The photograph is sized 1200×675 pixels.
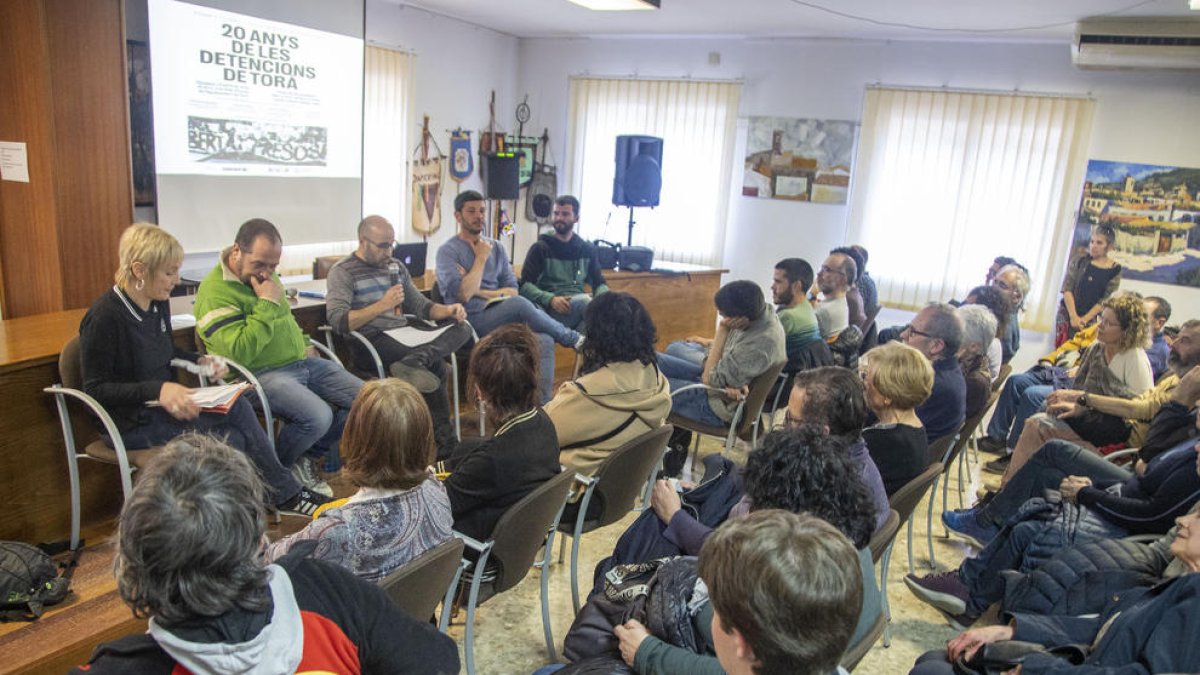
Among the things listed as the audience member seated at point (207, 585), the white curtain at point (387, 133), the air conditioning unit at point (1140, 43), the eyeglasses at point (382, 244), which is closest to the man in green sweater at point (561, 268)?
the eyeglasses at point (382, 244)

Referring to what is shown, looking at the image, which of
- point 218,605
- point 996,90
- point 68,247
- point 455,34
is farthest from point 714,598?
point 455,34

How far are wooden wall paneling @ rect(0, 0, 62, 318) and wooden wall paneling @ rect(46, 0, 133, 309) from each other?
1.9 inches

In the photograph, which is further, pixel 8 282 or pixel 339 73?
pixel 339 73

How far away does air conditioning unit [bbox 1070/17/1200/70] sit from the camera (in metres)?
4.85

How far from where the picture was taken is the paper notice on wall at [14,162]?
143 inches

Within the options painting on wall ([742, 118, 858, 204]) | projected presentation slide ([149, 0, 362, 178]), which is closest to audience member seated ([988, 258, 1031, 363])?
painting on wall ([742, 118, 858, 204])

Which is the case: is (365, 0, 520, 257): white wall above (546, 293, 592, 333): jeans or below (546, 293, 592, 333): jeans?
above

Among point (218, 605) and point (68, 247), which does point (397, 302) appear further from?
point (218, 605)

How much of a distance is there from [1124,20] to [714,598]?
5521 mm

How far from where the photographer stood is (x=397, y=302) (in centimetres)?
388

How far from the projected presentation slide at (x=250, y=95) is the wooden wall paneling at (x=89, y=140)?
0.79 m

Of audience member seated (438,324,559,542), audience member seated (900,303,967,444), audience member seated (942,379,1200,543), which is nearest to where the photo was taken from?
audience member seated (438,324,559,542)

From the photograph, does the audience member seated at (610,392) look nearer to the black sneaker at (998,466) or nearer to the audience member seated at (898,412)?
the audience member seated at (898,412)

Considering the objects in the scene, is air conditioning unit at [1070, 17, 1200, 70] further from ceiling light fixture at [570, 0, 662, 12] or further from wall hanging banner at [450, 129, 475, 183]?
wall hanging banner at [450, 129, 475, 183]
